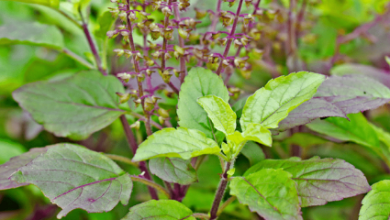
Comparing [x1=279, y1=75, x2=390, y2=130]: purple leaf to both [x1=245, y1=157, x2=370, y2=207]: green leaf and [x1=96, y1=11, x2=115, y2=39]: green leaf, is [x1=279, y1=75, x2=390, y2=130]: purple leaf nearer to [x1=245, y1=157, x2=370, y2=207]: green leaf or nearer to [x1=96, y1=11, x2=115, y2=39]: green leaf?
[x1=245, y1=157, x2=370, y2=207]: green leaf

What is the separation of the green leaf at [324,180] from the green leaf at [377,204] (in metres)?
0.06

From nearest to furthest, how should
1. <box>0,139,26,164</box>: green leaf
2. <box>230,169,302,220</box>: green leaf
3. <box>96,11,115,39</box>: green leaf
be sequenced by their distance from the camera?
<box>230,169,302,220</box>: green leaf
<box>96,11,115,39</box>: green leaf
<box>0,139,26,164</box>: green leaf

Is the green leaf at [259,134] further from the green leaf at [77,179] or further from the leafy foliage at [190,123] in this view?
the green leaf at [77,179]

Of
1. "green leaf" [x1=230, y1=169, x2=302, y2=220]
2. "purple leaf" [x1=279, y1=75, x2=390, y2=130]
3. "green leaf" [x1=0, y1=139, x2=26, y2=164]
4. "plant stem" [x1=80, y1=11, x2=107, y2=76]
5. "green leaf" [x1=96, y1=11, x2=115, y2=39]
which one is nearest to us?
"green leaf" [x1=230, y1=169, x2=302, y2=220]

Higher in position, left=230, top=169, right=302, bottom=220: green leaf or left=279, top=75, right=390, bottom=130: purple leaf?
left=279, top=75, right=390, bottom=130: purple leaf

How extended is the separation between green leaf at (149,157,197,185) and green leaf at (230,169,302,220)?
10 cm

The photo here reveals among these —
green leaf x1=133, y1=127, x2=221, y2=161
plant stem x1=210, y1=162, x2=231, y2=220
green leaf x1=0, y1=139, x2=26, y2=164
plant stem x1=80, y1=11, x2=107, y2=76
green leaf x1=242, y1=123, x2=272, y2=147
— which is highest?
plant stem x1=80, y1=11, x2=107, y2=76

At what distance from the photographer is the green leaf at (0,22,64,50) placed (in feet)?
2.68

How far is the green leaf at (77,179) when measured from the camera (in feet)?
1.79

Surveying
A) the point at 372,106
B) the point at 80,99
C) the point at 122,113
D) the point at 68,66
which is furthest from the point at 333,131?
the point at 68,66

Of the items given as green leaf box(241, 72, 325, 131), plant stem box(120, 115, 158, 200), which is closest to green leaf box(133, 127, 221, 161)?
green leaf box(241, 72, 325, 131)

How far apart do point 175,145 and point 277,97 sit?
228 mm

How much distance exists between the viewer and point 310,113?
60 centimetres

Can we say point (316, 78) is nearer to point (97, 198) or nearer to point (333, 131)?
point (333, 131)
